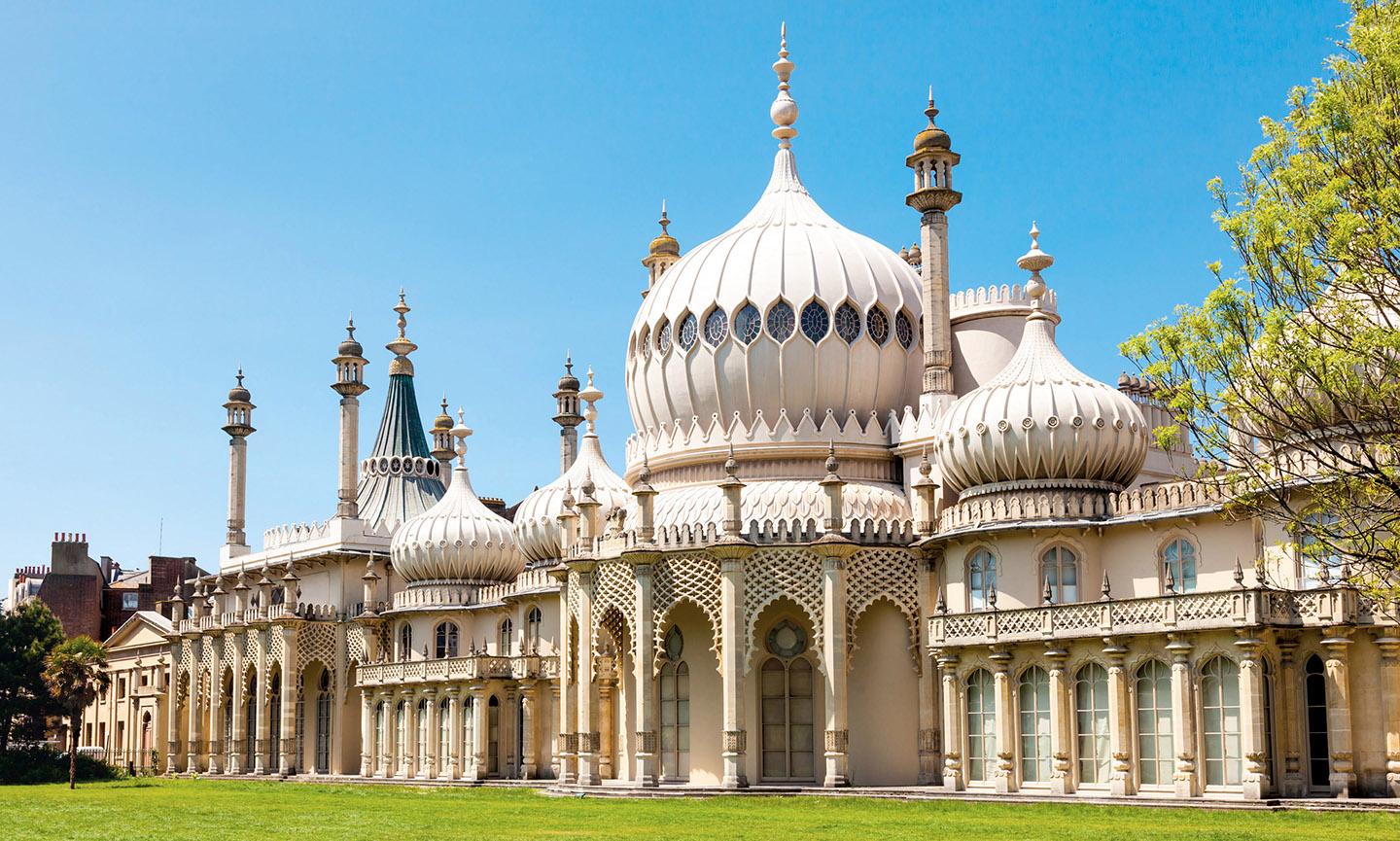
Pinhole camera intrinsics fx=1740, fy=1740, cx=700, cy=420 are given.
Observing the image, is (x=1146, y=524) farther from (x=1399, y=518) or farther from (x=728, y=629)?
(x=1399, y=518)

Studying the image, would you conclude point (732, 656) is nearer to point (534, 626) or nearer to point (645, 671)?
point (645, 671)

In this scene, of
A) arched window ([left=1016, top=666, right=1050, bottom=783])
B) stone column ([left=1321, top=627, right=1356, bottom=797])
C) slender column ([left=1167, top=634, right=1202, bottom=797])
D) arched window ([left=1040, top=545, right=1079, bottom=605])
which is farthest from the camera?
arched window ([left=1040, top=545, right=1079, bottom=605])

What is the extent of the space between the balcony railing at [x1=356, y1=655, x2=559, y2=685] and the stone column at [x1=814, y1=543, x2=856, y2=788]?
1165 centimetres

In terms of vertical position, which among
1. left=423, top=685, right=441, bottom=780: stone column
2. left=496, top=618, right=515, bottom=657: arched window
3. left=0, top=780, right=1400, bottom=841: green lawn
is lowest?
left=0, top=780, right=1400, bottom=841: green lawn

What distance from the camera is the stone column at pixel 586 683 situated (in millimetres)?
41156

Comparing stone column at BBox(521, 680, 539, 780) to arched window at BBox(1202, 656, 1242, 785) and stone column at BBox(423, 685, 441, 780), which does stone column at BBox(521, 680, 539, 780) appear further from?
arched window at BBox(1202, 656, 1242, 785)

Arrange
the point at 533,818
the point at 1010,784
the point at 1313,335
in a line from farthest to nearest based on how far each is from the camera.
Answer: the point at 1010,784
the point at 533,818
the point at 1313,335

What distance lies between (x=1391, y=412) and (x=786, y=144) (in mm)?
28517

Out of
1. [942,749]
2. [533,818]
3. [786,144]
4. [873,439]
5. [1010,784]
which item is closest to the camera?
[533,818]

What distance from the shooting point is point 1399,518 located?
20344mm

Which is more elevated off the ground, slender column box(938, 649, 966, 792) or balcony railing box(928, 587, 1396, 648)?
balcony railing box(928, 587, 1396, 648)

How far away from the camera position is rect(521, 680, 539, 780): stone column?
48406 millimetres

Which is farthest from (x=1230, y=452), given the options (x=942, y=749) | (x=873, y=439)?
(x=873, y=439)

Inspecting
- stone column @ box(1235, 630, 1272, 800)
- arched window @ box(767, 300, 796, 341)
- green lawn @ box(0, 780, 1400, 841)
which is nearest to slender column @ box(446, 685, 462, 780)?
green lawn @ box(0, 780, 1400, 841)
